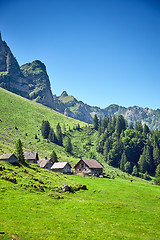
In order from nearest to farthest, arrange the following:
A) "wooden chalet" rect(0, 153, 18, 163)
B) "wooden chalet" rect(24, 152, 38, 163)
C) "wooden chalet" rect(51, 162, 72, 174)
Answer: "wooden chalet" rect(0, 153, 18, 163)
"wooden chalet" rect(51, 162, 72, 174)
"wooden chalet" rect(24, 152, 38, 163)

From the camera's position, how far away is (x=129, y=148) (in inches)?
6102

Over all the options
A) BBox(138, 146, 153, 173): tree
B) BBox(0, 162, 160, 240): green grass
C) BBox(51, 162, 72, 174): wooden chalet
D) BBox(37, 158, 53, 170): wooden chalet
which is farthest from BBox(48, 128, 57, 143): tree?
BBox(0, 162, 160, 240): green grass

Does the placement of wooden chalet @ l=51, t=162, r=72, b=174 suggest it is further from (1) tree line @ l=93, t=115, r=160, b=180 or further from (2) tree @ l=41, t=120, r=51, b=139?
(2) tree @ l=41, t=120, r=51, b=139

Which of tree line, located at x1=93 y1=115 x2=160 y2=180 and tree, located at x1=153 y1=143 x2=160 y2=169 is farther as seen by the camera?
tree, located at x1=153 y1=143 x2=160 y2=169

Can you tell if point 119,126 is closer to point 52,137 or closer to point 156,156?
point 156,156

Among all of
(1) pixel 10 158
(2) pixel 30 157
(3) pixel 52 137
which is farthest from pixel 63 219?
(3) pixel 52 137

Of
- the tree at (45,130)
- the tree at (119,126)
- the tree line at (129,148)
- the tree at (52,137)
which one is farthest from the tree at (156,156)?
the tree at (45,130)

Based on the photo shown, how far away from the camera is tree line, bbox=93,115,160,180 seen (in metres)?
136

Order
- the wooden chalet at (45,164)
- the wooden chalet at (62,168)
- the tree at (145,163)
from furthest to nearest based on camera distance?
the tree at (145,163), the wooden chalet at (45,164), the wooden chalet at (62,168)

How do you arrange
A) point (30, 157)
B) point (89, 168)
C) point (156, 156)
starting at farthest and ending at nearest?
point (156, 156)
point (30, 157)
point (89, 168)

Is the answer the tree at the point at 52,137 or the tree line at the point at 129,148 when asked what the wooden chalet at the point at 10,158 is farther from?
the tree at the point at 52,137

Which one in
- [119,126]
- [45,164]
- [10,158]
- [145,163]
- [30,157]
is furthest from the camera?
[119,126]

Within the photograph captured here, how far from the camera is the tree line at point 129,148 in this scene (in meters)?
136

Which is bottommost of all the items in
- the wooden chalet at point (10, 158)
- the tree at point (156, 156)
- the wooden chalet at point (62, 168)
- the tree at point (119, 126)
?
the wooden chalet at point (62, 168)
